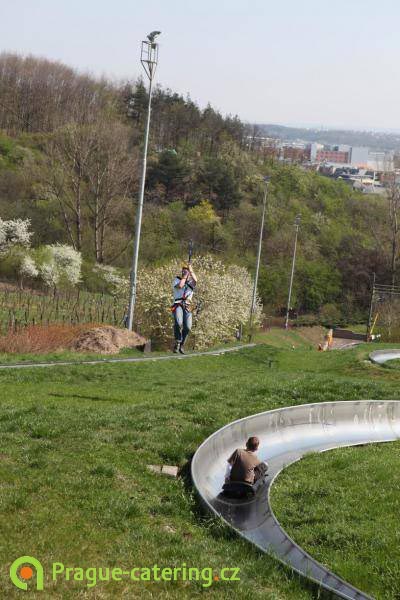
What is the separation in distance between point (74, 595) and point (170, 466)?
14.9 ft

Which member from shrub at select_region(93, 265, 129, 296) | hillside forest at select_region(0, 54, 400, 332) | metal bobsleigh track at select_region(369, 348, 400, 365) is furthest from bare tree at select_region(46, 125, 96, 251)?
metal bobsleigh track at select_region(369, 348, 400, 365)

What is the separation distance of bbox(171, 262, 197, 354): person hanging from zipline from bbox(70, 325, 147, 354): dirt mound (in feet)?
4.14

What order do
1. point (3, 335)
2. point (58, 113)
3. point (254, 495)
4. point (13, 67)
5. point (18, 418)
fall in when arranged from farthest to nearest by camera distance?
point (13, 67)
point (58, 113)
point (3, 335)
point (18, 418)
point (254, 495)

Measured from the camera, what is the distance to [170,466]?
1114cm

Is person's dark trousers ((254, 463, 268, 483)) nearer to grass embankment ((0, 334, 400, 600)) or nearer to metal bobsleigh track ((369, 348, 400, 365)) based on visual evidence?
grass embankment ((0, 334, 400, 600))

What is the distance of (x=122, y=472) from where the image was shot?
411 inches

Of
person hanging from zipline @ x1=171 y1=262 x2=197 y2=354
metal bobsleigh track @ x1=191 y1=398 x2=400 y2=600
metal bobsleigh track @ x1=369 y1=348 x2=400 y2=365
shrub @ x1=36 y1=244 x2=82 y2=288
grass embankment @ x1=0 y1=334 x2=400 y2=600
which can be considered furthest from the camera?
shrub @ x1=36 y1=244 x2=82 y2=288

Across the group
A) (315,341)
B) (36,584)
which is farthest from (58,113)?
(36,584)

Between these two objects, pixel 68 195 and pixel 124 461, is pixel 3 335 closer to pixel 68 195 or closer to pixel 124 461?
pixel 124 461

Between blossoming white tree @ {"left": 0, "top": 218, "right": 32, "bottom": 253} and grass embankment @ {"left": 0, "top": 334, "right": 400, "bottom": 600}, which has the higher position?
grass embankment @ {"left": 0, "top": 334, "right": 400, "bottom": 600}

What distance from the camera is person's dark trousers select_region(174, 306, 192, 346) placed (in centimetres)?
2408

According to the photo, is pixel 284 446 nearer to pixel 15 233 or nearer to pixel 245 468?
pixel 245 468

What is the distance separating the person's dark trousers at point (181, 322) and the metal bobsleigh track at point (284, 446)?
9192mm

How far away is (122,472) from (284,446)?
14.2ft
